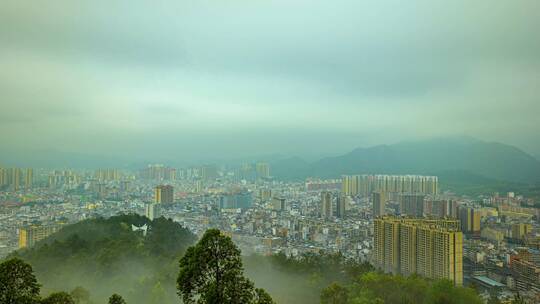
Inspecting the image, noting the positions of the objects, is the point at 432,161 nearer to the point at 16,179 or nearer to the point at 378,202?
the point at 378,202

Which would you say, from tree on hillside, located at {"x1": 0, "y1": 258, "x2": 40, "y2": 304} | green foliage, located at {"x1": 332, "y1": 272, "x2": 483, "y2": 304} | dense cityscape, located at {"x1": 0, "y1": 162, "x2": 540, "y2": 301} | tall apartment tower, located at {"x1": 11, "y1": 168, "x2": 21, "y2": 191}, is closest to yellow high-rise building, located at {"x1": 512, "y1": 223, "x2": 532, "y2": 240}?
dense cityscape, located at {"x1": 0, "y1": 162, "x2": 540, "y2": 301}

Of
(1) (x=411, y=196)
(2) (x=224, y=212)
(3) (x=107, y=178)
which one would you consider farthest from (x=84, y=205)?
(1) (x=411, y=196)

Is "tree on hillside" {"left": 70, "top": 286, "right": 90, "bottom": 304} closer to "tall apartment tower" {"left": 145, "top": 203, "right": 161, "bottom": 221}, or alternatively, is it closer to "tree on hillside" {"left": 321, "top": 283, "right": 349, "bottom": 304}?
"tree on hillside" {"left": 321, "top": 283, "right": 349, "bottom": 304}

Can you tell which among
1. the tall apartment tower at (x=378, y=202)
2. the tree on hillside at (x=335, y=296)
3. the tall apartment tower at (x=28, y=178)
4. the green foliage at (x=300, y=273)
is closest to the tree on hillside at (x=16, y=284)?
the tree on hillside at (x=335, y=296)

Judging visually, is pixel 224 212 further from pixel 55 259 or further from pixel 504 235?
pixel 504 235

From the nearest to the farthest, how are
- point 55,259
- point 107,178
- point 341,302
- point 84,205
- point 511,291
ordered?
point 341,302 → point 511,291 → point 55,259 → point 84,205 → point 107,178

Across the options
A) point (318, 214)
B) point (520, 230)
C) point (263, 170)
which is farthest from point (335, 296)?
point (263, 170)
